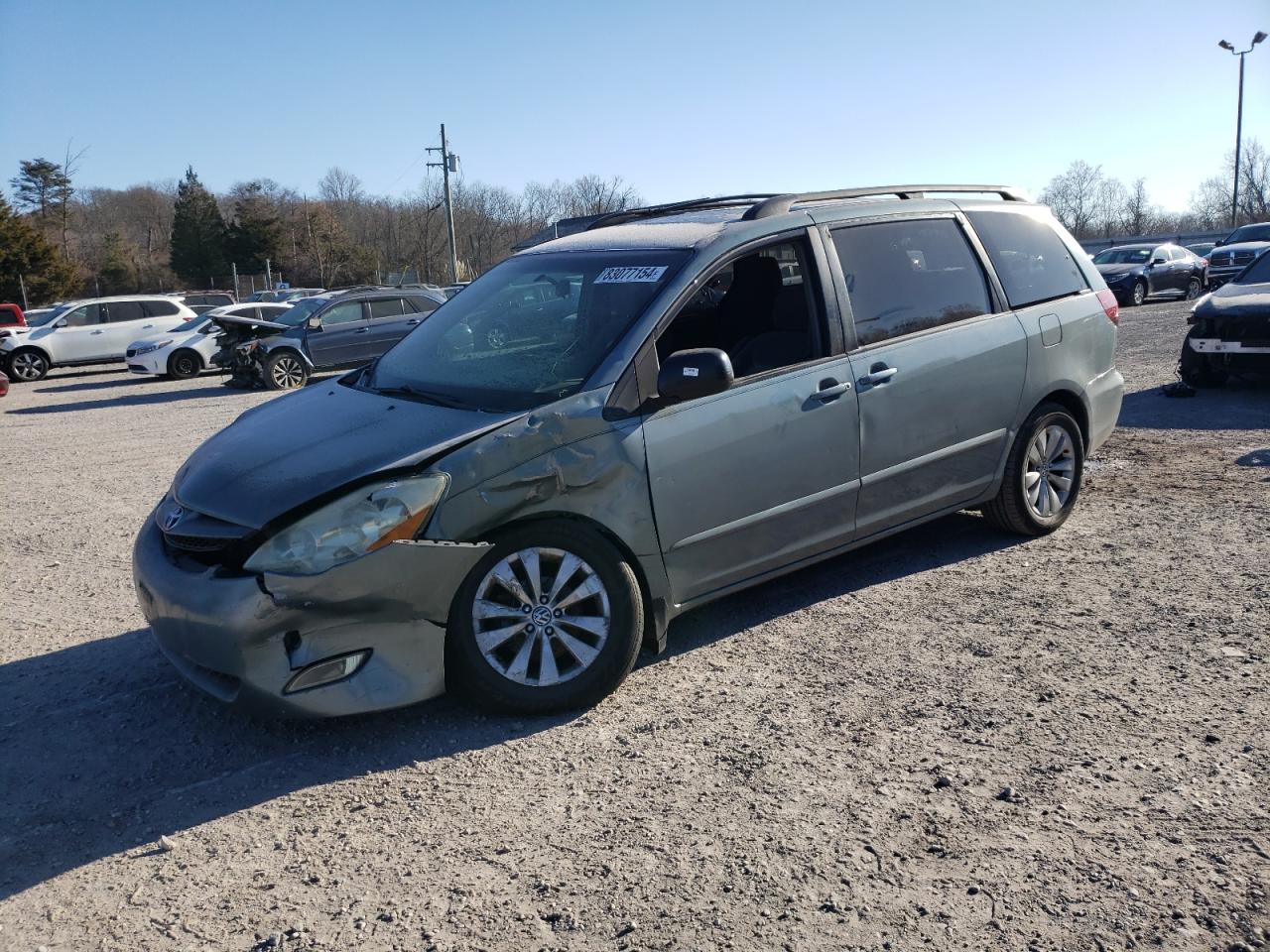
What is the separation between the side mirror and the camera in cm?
402

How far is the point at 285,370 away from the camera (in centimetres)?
1841

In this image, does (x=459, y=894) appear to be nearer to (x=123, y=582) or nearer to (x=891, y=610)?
(x=891, y=610)

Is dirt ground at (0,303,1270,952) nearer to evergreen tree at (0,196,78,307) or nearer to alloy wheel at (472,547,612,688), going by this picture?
alloy wheel at (472,547,612,688)

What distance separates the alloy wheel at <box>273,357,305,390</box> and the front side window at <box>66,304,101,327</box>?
29.7ft

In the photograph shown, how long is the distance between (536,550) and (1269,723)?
8.78 feet

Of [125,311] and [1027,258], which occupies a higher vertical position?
[125,311]

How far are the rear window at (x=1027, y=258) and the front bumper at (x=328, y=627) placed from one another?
3.48 metres

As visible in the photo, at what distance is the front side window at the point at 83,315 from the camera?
2441 centimetres

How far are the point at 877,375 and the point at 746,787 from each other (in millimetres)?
2197

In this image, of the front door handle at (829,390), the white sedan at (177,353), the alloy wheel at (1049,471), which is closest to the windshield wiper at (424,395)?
the front door handle at (829,390)

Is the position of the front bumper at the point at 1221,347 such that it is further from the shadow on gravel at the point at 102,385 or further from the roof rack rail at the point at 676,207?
the shadow on gravel at the point at 102,385

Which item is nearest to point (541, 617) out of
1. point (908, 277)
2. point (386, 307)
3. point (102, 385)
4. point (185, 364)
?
point (908, 277)

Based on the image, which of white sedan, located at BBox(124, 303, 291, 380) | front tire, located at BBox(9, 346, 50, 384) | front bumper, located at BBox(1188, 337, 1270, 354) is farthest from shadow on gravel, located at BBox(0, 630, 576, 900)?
front tire, located at BBox(9, 346, 50, 384)

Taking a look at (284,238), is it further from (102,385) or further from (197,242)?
(102,385)
